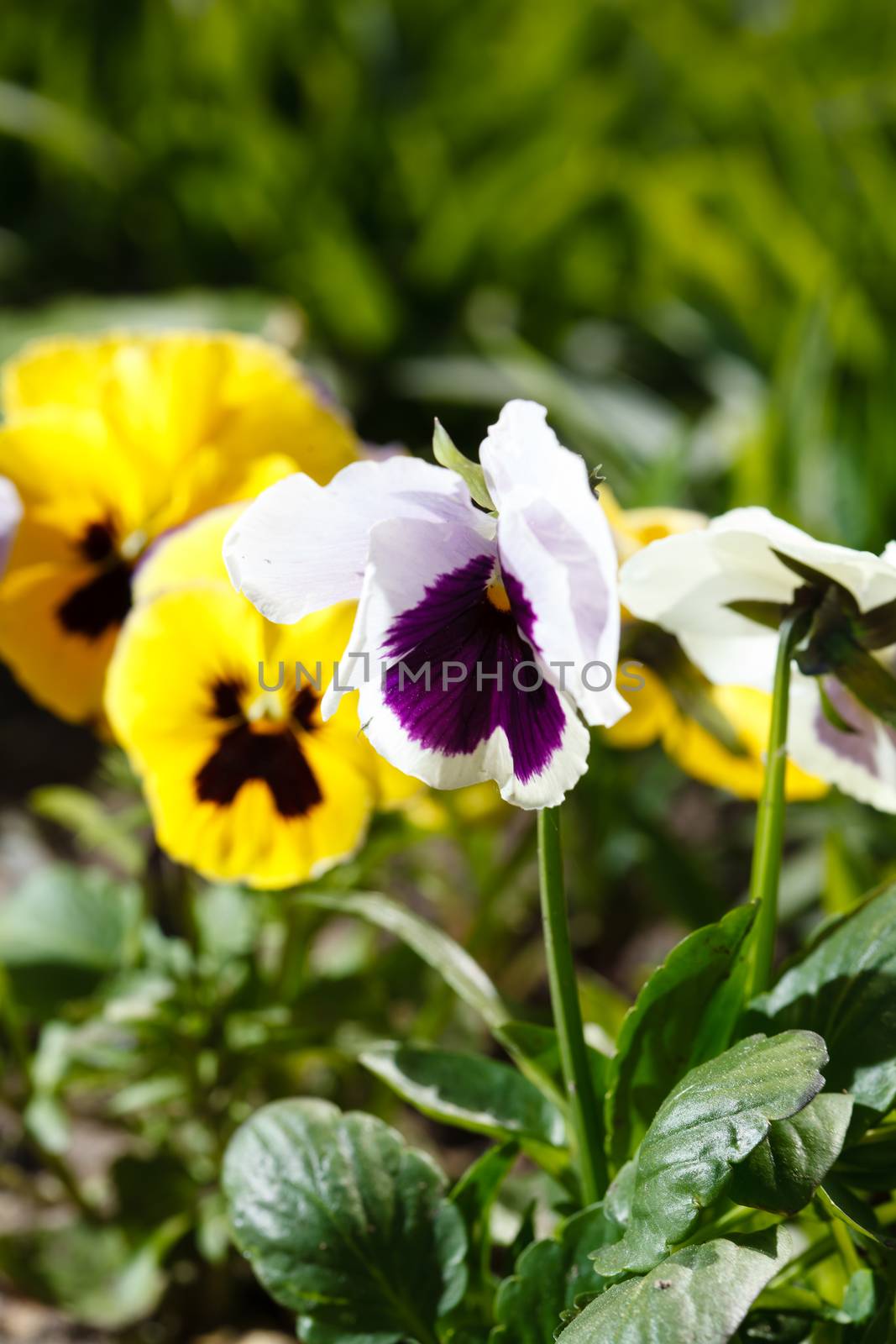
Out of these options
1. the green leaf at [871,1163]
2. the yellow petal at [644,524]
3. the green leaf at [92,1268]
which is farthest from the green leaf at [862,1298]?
the green leaf at [92,1268]

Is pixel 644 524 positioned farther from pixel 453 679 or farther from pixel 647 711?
pixel 453 679

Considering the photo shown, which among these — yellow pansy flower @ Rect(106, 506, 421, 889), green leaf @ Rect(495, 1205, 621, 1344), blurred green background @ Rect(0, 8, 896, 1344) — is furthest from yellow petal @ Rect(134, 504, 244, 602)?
blurred green background @ Rect(0, 8, 896, 1344)

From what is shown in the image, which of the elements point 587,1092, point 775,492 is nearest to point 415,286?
point 775,492

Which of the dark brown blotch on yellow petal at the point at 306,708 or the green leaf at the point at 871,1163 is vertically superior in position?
the dark brown blotch on yellow petal at the point at 306,708

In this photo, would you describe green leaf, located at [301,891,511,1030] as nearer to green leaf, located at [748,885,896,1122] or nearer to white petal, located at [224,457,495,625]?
green leaf, located at [748,885,896,1122]

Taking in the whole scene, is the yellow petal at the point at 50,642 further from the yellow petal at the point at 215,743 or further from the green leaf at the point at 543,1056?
the green leaf at the point at 543,1056

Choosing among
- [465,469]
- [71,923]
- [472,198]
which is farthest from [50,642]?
[472,198]

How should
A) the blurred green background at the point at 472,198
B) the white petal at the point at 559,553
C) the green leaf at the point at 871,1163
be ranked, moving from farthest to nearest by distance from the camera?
the blurred green background at the point at 472,198 < the green leaf at the point at 871,1163 < the white petal at the point at 559,553

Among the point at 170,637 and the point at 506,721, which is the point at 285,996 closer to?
the point at 170,637
